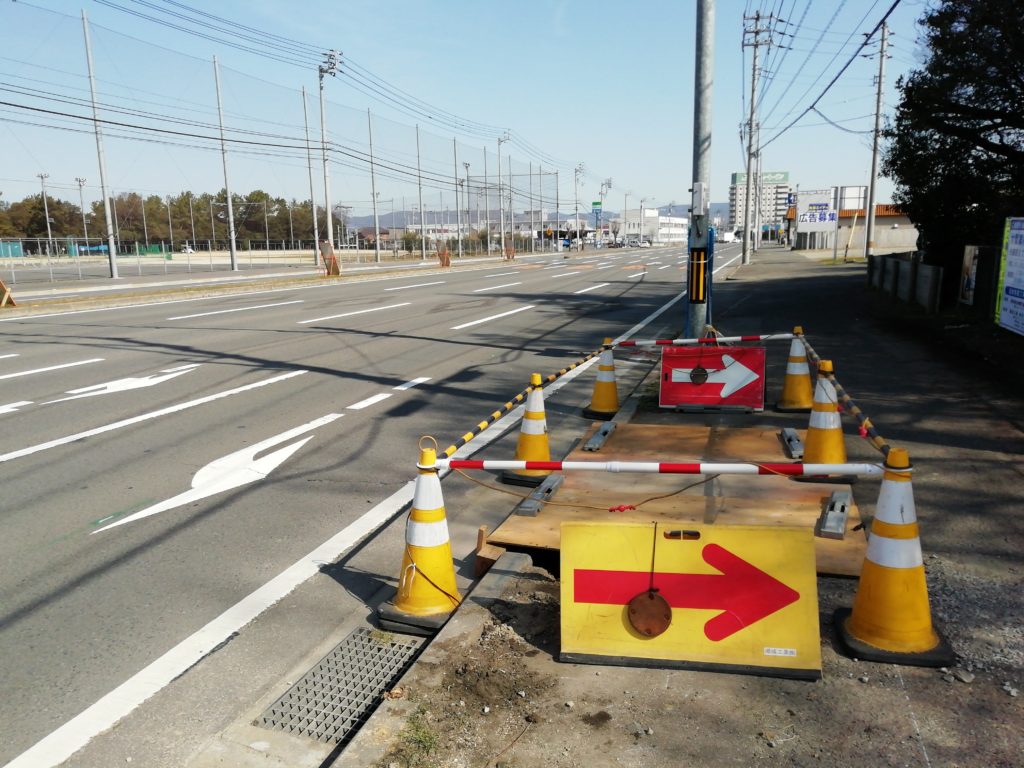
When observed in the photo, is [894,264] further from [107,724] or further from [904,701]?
[107,724]

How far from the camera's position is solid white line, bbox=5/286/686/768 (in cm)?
313

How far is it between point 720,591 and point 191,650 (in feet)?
8.51

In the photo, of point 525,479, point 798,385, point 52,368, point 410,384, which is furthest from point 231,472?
point 52,368

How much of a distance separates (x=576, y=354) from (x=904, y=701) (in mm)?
10302

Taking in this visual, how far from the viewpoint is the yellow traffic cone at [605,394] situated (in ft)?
28.5

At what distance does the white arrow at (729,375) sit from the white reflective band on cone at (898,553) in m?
5.10

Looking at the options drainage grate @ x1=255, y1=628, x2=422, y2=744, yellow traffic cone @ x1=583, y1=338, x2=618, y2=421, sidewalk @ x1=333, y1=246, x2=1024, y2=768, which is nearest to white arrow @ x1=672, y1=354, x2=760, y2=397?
yellow traffic cone @ x1=583, y1=338, x2=618, y2=421

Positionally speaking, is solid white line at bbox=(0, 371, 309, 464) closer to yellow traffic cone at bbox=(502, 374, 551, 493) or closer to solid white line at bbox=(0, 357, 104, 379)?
solid white line at bbox=(0, 357, 104, 379)

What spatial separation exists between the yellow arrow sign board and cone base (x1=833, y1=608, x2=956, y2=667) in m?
0.28

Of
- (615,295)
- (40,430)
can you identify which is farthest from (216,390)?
(615,295)

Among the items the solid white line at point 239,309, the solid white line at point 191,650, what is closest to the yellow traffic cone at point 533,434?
the solid white line at point 191,650

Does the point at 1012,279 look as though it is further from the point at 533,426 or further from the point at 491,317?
the point at 491,317

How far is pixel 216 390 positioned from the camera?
10.1m

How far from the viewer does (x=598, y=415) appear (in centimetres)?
877
